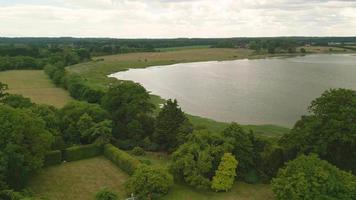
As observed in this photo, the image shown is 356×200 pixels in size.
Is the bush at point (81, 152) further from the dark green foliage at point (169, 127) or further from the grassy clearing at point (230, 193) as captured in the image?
the grassy clearing at point (230, 193)

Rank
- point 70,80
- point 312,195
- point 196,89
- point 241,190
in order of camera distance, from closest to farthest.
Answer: point 312,195 < point 241,190 < point 70,80 < point 196,89

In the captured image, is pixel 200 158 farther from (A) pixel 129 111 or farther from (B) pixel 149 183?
(A) pixel 129 111

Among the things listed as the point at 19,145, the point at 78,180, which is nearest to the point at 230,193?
the point at 78,180

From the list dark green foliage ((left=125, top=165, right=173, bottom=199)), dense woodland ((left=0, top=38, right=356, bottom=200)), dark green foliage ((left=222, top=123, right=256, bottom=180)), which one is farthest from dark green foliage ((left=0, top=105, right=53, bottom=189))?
dark green foliage ((left=222, top=123, right=256, bottom=180))

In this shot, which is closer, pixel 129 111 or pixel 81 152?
pixel 81 152

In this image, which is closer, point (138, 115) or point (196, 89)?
point (138, 115)

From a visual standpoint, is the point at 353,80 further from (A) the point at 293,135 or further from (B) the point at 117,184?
(B) the point at 117,184

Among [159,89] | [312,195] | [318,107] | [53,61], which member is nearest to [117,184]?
[312,195]
